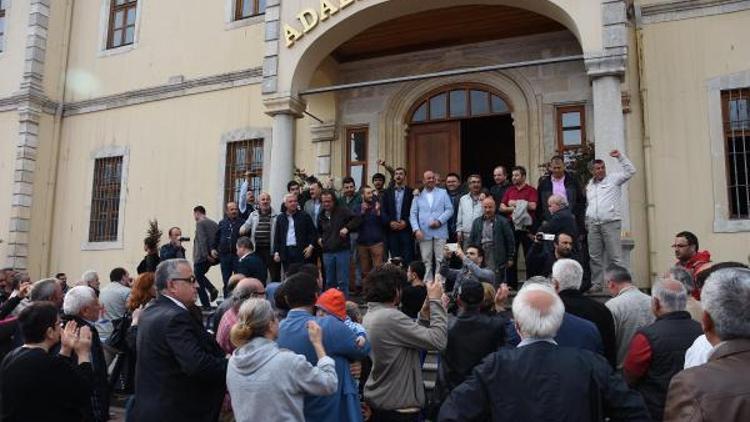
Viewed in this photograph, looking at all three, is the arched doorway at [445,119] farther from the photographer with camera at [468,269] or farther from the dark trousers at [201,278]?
the photographer with camera at [468,269]

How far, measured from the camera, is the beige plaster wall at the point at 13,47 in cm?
1525

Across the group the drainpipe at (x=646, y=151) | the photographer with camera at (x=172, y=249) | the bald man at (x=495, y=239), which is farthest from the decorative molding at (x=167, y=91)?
the drainpipe at (x=646, y=151)

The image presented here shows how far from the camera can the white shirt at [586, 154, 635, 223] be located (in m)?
7.84

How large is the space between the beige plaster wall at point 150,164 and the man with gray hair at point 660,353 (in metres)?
10.1

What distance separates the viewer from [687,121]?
9.71 metres

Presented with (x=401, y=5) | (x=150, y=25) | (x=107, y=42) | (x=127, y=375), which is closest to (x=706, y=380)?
(x=127, y=375)

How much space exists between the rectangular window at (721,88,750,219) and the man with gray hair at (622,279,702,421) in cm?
657

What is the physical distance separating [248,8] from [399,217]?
22.0 feet

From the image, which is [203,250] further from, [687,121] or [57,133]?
[687,121]

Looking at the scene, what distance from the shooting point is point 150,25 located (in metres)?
14.6

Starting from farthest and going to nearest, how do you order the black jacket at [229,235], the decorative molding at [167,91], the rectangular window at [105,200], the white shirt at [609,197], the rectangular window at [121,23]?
the rectangular window at [121,23]
the rectangular window at [105,200]
the decorative molding at [167,91]
the black jacket at [229,235]
the white shirt at [609,197]

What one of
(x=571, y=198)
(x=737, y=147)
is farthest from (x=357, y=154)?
(x=737, y=147)

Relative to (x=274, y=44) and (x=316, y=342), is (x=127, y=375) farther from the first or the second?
(x=274, y=44)

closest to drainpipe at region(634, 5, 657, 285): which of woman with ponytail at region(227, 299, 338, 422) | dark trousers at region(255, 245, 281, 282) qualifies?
dark trousers at region(255, 245, 281, 282)
